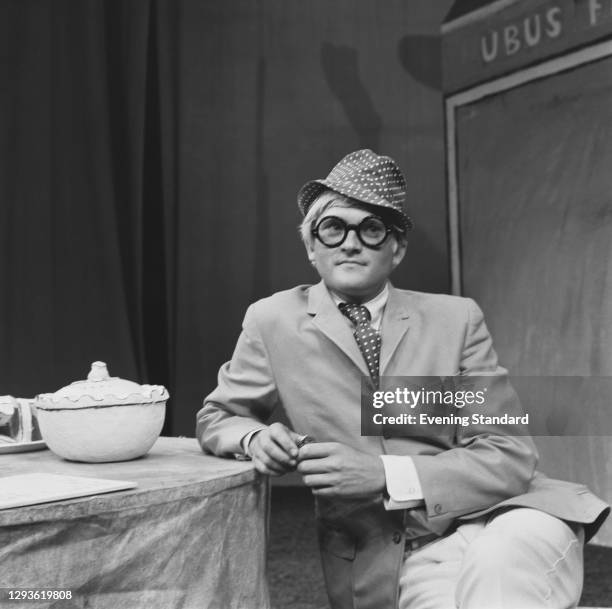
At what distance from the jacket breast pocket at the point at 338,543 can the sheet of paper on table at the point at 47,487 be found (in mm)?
555

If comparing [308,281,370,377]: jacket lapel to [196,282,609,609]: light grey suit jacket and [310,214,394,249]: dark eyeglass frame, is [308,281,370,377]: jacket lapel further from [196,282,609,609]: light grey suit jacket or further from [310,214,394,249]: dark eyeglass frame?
[310,214,394,249]: dark eyeglass frame

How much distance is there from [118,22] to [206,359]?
1.78 meters

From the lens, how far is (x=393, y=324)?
1.95 m

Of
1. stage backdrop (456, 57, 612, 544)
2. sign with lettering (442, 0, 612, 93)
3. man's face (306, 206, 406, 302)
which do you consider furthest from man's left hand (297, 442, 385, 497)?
sign with lettering (442, 0, 612, 93)

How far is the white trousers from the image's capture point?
1.52m

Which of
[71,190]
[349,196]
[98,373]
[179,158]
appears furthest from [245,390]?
[179,158]

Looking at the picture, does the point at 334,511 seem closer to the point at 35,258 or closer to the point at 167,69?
the point at 35,258

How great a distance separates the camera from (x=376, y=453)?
73.8 inches

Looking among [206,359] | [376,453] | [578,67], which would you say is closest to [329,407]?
[376,453]

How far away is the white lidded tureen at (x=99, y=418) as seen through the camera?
1.67 metres

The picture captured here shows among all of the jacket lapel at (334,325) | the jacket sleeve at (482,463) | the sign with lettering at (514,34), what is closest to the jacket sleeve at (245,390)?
the jacket lapel at (334,325)

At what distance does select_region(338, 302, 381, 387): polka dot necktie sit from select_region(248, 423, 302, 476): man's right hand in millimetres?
340

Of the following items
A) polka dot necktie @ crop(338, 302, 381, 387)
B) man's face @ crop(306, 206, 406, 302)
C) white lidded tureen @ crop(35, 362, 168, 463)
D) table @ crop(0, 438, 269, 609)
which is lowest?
table @ crop(0, 438, 269, 609)

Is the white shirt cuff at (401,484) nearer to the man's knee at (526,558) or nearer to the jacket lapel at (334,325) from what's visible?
the man's knee at (526,558)
